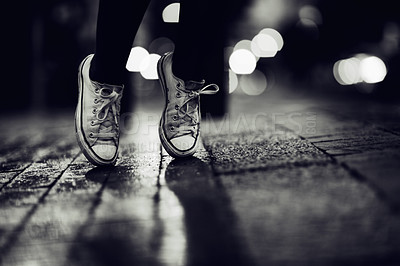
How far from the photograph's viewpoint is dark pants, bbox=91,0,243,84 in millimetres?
2057

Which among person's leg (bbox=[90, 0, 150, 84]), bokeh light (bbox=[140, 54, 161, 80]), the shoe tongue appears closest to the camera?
person's leg (bbox=[90, 0, 150, 84])

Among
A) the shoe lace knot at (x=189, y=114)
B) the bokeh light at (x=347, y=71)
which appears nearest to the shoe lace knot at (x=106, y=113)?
the shoe lace knot at (x=189, y=114)

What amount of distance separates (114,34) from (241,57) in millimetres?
18484

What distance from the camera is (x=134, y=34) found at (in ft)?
6.98

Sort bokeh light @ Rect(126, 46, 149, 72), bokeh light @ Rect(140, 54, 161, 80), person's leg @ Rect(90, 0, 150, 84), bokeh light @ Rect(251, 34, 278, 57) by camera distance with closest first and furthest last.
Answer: person's leg @ Rect(90, 0, 150, 84)
bokeh light @ Rect(126, 46, 149, 72)
bokeh light @ Rect(140, 54, 161, 80)
bokeh light @ Rect(251, 34, 278, 57)

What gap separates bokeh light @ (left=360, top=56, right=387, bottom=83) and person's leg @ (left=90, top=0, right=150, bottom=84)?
369 inches

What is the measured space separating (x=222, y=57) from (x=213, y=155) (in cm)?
227

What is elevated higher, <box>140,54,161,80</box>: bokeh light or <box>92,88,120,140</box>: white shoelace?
<box>92,88,120,140</box>: white shoelace

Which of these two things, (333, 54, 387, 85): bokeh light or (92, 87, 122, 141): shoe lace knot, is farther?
(333, 54, 387, 85): bokeh light

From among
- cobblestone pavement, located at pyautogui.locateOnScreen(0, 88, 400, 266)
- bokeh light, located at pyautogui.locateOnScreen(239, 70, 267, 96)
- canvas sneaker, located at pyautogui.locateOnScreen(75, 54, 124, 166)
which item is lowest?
bokeh light, located at pyautogui.locateOnScreen(239, 70, 267, 96)

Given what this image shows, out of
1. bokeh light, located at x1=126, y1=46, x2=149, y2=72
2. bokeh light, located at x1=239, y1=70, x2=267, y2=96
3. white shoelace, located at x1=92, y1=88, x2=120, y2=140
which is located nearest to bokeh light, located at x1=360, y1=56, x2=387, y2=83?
bokeh light, located at x1=239, y1=70, x2=267, y2=96

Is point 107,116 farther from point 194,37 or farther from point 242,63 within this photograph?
point 242,63

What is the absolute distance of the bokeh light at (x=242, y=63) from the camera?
18188 millimetres

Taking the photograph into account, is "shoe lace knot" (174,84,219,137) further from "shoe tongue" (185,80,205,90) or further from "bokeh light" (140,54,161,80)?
"bokeh light" (140,54,161,80)
